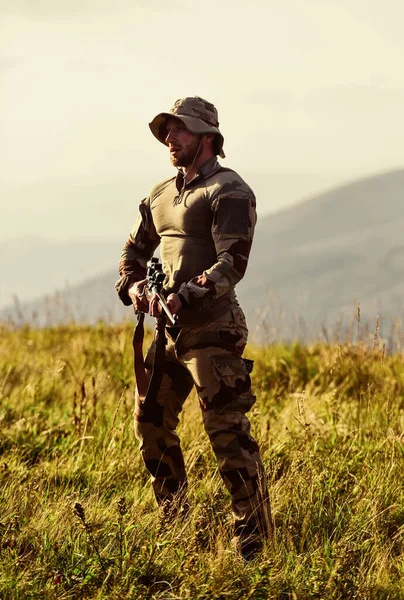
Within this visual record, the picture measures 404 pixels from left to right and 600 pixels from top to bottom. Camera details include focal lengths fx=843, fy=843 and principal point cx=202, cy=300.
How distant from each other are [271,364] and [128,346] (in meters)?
1.70

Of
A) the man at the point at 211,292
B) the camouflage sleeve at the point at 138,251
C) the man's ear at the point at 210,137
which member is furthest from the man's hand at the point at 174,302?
the man's ear at the point at 210,137

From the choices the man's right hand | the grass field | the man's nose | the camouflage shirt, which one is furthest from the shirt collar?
the grass field

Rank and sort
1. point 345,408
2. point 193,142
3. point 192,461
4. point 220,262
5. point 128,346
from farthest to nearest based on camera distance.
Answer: point 128,346 < point 345,408 < point 192,461 < point 193,142 < point 220,262

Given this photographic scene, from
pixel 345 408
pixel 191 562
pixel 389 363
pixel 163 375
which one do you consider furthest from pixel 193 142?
pixel 389 363

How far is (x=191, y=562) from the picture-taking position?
344 centimetres

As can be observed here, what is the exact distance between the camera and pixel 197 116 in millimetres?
4090

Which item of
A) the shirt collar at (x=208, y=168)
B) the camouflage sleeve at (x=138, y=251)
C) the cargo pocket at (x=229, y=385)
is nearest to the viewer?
the cargo pocket at (x=229, y=385)

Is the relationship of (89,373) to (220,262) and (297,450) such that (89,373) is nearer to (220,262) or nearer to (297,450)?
(297,450)

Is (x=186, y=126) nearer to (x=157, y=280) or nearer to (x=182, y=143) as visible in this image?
(x=182, y=143)

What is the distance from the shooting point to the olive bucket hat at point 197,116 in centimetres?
406

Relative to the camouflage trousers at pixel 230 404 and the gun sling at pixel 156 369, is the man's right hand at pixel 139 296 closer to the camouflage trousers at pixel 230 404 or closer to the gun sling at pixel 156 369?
the gun sling at pixel 156 369

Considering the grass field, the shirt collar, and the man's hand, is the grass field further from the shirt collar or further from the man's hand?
the shirt collar

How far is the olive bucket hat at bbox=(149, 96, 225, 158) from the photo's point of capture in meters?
4.06

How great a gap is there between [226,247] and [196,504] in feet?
4.94
